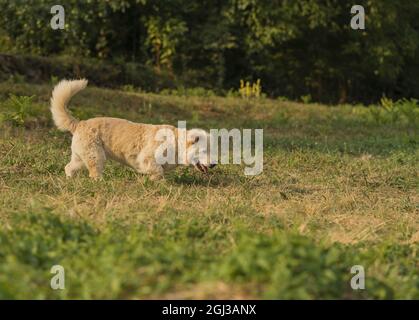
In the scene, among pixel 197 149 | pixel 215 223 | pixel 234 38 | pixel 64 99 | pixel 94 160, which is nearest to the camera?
pixel 215 223

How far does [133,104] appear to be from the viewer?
52.8 ft

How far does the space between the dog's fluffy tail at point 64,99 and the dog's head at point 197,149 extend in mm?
1502

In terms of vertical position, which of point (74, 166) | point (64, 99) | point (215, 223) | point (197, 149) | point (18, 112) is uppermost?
point (18, 112)

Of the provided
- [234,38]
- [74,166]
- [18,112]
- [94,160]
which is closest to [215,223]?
[94,160]

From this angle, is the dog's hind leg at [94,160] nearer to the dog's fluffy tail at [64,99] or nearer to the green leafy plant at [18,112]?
the dog's fluffy tail at [64,99]

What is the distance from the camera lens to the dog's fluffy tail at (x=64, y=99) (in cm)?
898

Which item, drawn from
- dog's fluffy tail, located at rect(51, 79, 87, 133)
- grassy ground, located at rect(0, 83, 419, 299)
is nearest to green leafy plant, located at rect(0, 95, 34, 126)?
grassy ground, located at rect(0, 83, 419, 299)

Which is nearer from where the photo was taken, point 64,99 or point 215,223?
point 215,223

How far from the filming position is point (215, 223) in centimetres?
654

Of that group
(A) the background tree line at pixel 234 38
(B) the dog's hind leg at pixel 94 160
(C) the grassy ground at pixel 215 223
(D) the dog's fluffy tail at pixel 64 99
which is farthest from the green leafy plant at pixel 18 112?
(A) the background tree line at pixel 234 38

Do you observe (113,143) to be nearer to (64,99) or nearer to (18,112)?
(64,99)

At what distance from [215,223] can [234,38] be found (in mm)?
17694

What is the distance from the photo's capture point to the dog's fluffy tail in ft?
29.5
